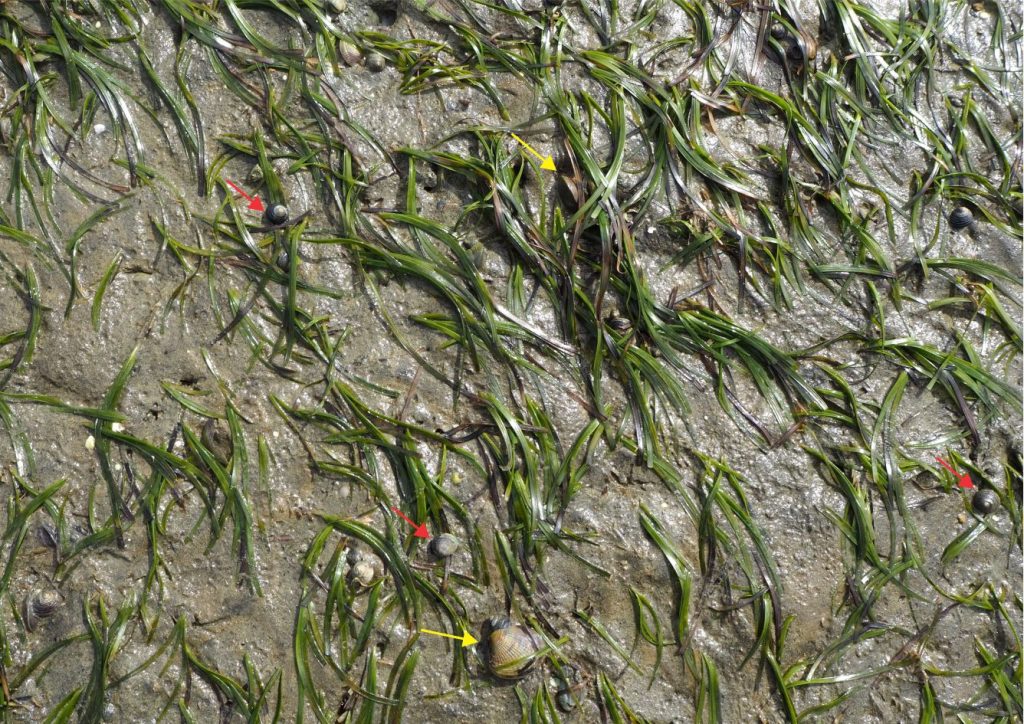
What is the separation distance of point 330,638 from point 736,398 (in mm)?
1746

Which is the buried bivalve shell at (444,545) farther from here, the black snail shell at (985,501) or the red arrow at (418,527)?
the black snail shell at (985,501)

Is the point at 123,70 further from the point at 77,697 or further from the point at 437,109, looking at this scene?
the point at 77,697

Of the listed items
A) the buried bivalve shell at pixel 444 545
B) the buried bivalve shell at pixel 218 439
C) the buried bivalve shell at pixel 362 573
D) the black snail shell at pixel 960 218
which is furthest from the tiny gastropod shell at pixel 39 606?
the black snail shell at pixel 960 218

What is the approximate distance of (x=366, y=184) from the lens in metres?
2.87

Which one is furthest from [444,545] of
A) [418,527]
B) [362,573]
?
[362,573]

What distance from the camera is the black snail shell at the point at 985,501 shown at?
2.86 metres

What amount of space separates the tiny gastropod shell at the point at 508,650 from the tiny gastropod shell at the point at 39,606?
1516 millimetres

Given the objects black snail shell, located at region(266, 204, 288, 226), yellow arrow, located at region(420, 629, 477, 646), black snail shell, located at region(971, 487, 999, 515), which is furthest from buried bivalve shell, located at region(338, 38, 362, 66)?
black snail shell, located at region(971, 487, 999, 515)

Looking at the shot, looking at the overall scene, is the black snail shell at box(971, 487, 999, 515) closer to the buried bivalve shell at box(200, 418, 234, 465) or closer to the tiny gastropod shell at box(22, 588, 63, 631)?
the buried bivalve shell at box(200, 418, 234, 465)

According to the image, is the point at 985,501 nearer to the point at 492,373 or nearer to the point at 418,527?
the point at 492,373

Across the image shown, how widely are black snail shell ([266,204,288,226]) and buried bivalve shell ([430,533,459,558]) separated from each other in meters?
1.32

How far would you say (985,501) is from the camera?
2.86 metres

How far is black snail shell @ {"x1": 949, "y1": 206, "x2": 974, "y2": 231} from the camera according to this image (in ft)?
9.95

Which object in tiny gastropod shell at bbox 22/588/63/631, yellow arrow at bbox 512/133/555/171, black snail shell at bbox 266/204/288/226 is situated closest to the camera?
tiny gastropod shell at bbox 22/588/63/631
